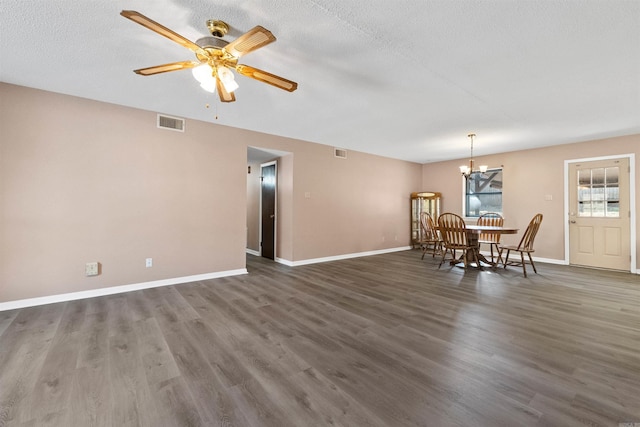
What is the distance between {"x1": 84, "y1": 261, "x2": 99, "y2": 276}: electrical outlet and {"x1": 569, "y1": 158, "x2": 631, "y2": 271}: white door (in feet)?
26.1

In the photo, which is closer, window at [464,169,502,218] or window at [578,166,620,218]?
Result: window at [578,166,620,218]

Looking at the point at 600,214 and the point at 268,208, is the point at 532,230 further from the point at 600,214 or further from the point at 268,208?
the point at 268,208

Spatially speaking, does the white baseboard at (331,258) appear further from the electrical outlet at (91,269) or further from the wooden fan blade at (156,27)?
the wooden fan blade at (156,27)

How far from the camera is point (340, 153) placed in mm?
5777

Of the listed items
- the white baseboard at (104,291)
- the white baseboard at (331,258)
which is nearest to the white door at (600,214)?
the white baseboard at (331,258)

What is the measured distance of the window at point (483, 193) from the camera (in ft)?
20.4

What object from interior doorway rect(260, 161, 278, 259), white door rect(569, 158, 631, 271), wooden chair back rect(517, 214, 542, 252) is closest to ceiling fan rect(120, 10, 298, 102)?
interior doorway rect(260, 161, 278, 259)

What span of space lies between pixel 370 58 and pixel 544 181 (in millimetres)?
5320

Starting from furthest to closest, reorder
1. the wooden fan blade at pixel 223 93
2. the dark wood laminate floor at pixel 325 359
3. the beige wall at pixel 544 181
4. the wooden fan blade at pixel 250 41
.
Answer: the beige wall at pixel 544 181
the wooden fan blade at pixel 223 93
the wooden fan blade at pixel 250 41
the dark wood laminate floor at pixel 325 359

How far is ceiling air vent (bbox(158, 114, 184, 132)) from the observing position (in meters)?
3.72

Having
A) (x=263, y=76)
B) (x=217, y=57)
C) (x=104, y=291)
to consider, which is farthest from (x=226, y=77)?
(x=104, y=291)

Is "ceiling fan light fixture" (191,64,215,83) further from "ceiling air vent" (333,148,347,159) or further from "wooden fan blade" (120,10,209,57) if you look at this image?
"ceiling air vent" (333,148,347,159)

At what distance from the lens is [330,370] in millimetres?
1755

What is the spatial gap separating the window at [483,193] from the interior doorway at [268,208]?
4.53 metres
